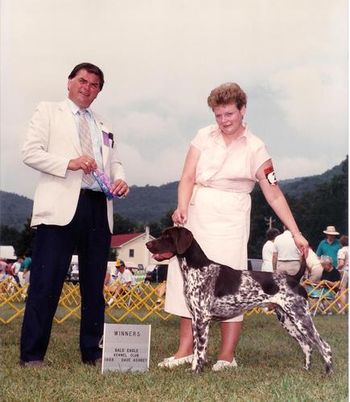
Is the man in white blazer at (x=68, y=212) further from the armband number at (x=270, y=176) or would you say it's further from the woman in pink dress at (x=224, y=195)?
the armband number at (x=270, y=176)

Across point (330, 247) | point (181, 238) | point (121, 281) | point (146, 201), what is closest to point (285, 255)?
point (330, 247)

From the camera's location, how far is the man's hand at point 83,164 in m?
3.13

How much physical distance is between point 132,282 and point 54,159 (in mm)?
5264

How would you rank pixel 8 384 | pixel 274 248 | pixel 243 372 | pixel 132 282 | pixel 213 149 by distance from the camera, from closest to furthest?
1. pixel 8 384
2. pixel 243 372
3. pixel 213 149
4. pixel 274 248
5. pixel 132 282

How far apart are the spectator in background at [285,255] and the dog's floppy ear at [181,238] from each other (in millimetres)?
3027

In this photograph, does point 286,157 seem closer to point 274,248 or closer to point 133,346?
point 133,346

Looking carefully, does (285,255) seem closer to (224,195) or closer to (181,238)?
(224,195)

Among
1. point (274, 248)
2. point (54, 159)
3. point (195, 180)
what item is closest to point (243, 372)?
point (195, 180)

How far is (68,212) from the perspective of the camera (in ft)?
10.5

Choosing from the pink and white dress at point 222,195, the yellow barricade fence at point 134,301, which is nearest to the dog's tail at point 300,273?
the pink and white dress at point 222,195

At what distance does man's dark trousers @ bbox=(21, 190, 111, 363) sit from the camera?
10.5ft

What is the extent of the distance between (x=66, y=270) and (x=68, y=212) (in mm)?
334

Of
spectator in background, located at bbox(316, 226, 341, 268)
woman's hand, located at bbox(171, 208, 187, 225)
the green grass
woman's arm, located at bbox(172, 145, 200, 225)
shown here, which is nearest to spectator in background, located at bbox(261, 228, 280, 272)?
spectator in background, located at bbox(316, 226, 341, 268)

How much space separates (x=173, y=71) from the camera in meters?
3.40
